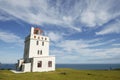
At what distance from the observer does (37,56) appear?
3972 centimetres

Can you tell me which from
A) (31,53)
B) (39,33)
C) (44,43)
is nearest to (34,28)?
(39,33)

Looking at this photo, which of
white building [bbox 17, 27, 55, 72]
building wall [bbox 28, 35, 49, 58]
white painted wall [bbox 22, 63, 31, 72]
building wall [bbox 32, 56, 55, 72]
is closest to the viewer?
white painted wall [bbox 22, 63, 31, 72]

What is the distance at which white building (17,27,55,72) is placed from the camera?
34.7 meters

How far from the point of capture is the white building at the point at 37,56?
34.7m

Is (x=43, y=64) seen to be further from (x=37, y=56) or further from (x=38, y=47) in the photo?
(x=38, y=47)

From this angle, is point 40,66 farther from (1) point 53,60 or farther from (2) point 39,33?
(2) point 39,33

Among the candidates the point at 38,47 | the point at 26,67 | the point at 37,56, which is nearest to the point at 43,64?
the point at 26,67

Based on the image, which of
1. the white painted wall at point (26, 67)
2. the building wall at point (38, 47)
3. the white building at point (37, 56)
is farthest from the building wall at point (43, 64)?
the building wall at point (38, 47)

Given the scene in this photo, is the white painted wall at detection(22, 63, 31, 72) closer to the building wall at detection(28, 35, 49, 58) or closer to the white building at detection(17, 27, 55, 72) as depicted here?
the white building at detection(17, 27, 55, 72)

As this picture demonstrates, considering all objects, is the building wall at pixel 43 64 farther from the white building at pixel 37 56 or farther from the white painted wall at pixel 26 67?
the white painted wall at pixel 26 67

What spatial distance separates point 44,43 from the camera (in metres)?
41.5

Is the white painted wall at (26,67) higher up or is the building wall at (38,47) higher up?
the building wall at (38,47)

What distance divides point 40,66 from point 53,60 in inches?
174

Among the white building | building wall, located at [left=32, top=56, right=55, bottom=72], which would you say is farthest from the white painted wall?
building wall, located at [left=32, top=56, right=55, bottom=72]
